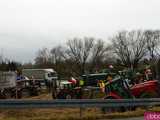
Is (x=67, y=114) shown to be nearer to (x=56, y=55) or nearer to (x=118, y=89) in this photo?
(x=118, y=89)

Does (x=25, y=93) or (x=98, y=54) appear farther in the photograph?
(x=98, y=54)

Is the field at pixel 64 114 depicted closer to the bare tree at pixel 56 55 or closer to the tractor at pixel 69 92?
the tractor at pixel 69 92

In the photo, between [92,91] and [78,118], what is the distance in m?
17.9

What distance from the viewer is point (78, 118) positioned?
1650 cm

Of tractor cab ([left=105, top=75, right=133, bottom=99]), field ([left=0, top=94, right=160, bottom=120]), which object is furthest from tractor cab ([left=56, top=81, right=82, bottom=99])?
field ([left=0, top=94, right=160, bottom=120])

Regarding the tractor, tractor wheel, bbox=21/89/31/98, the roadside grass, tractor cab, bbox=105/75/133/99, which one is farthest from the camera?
tractor wheel, bbox=21/89/31/98

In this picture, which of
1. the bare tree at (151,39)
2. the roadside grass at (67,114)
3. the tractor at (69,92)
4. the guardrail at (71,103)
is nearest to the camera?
the guardrail at (71,103)

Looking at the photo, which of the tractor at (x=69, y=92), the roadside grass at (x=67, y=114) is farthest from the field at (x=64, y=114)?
the tractor at (x=69, y=92)

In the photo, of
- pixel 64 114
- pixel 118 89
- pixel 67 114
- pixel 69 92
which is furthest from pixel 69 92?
pixel 67 114

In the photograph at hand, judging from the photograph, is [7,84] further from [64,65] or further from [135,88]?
[64,65]

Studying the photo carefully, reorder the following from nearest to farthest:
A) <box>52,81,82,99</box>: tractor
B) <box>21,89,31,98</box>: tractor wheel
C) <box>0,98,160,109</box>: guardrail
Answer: <box>0,98,160,109</box>: guardrail → <box>52,81,82,99</box>: tractor → <box>21,89,31,98</box>: tractor wheel

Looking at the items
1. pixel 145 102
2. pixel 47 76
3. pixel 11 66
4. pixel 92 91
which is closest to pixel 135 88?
pixel 145 102

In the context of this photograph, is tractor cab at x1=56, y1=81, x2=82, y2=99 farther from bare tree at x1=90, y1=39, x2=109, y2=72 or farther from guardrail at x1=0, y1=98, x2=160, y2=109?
bare tree at x1=90, y1=39, x2=109, y2=72

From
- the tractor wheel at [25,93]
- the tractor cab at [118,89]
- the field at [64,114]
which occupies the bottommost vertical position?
the field at [64,114]
